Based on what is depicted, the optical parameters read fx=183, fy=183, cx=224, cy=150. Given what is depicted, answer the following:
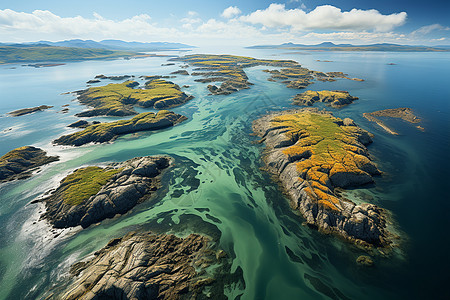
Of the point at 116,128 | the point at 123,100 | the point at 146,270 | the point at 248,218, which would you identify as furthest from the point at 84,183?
the point at 123,100

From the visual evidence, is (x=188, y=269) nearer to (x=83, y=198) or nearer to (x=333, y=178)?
(x=83, y=198)

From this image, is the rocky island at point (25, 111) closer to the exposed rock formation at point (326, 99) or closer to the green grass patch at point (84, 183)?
the green grass patch at point (84, 183)

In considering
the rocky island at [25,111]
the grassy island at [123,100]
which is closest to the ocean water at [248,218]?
the grassy island at [123,100]

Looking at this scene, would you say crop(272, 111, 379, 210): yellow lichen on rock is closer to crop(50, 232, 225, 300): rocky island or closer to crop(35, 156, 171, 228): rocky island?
crop(50, 232, 225, 300): rocky island

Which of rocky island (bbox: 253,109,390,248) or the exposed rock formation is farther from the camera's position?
the exposed rock formation

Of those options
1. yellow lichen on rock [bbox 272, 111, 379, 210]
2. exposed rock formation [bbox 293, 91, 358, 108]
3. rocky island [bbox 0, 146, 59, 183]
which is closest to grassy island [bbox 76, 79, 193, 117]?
rocky island [bbox 0, 146, 59, 183]

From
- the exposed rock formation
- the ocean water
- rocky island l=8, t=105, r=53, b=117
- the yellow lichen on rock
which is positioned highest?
the exposed rock formation
